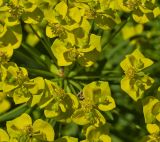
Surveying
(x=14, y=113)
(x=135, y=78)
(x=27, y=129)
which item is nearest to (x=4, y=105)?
(x=14, y=113)

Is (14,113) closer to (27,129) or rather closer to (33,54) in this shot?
(27,129)

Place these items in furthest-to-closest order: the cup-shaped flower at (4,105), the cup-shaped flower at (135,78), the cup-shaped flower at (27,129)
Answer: the cup-shaped flower at (4,105), the cup-shaped flower at (135,78), the cup-shaped flower at (27,129)

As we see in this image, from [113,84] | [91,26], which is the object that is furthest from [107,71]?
[91,26]

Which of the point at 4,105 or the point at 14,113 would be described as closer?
the point at 14,113

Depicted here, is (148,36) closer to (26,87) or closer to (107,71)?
(107,71)

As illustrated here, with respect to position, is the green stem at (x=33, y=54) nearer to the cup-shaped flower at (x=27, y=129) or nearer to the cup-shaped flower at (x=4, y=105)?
the cup-shaped flower at (x=27, y=129)

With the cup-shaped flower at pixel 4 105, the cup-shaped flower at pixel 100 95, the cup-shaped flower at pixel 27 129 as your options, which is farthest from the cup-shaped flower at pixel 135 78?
the cup-shaped flower at pixel 4 105

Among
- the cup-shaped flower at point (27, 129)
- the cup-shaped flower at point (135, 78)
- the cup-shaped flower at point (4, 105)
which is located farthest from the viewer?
the cup-shaped flower at point (4, 105)

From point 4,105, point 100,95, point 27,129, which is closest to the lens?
point 27,129

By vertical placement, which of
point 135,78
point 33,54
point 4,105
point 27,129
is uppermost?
point 33,54
